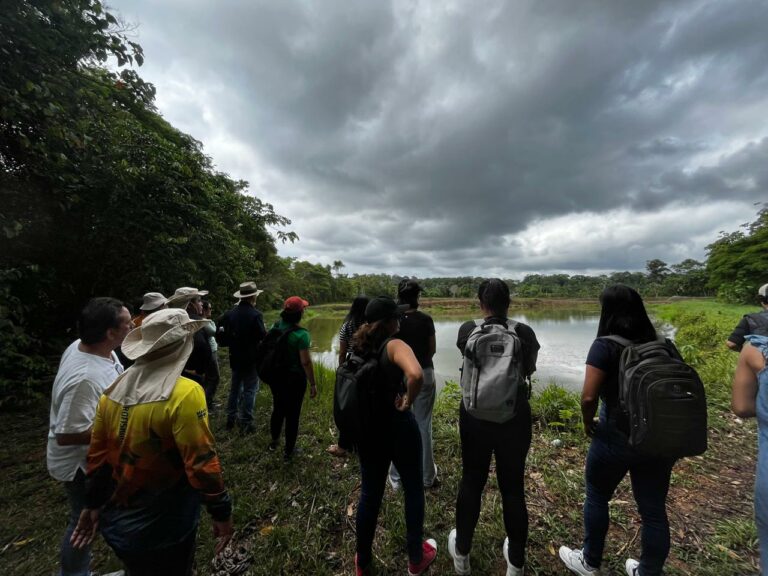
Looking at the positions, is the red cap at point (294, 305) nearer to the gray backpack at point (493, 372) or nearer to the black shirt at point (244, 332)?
the black shirt at point (244, 332)

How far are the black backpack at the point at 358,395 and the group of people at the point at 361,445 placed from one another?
31 millimetres

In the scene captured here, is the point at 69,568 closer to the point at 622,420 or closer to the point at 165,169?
the point at 622,420

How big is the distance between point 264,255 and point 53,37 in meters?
10.1

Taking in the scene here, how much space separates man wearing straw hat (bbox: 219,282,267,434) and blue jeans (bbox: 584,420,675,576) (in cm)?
297

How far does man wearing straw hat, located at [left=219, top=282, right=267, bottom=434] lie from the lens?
126 inches

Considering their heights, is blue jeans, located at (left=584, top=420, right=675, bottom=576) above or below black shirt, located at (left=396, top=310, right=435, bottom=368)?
below

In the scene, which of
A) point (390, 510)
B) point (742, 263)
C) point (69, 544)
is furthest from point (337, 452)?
point (742, 263)

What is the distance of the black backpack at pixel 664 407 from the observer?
1231 mm

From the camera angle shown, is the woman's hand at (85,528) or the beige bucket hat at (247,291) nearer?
the woman's hand at (85,528)

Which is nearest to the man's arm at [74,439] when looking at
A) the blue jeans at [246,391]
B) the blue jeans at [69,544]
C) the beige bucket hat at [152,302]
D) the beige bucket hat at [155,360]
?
the blue jeans at [69,544]

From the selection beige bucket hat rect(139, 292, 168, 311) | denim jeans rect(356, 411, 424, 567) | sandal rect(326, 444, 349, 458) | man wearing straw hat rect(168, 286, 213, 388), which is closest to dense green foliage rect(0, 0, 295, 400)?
beige bucket hat rect(139, 292, 168, 311)

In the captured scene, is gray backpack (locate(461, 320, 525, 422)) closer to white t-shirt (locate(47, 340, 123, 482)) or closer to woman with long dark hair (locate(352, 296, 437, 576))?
woman with long dark hair (locate(352, 296, 437, 576))

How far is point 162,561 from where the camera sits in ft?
3.56

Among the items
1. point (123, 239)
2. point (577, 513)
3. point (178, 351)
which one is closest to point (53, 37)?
point (123, 239)
